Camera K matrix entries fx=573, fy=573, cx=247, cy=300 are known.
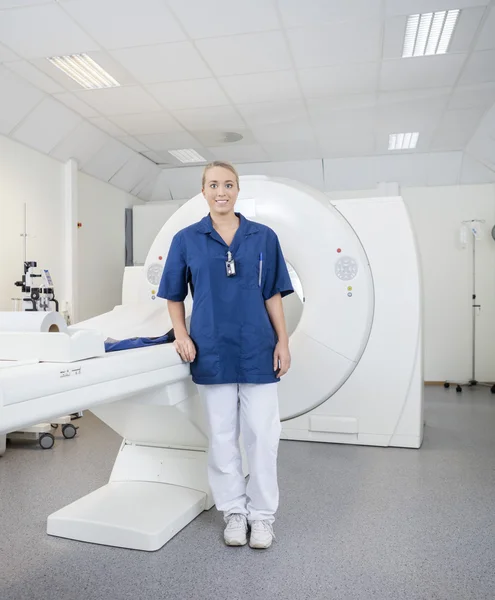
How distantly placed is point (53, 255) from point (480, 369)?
4.23 m

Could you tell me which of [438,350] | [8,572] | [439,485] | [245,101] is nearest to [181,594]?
[8,572]

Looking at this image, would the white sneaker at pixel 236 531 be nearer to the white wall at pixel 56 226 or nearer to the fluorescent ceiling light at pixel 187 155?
the white wall at pixel 56 226

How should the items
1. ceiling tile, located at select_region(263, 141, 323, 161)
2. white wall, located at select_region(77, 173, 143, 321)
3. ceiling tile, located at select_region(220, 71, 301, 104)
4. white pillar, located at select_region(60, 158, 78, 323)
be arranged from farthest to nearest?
ceiling tile, located at select_region(263, 141, 323, 161) → white wall, located at select_region(77, 173, 143, 321) → white pillar, located at select_region(60, 158, 78, 323) → ceiling tile, located at select_region(220, 71, 301, 104)

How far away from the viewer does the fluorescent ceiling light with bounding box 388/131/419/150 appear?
5.28m

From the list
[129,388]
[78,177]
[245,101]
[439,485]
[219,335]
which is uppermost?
[245,101]

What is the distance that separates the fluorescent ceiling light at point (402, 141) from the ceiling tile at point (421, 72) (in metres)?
1.10

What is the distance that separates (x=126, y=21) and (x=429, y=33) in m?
1.77

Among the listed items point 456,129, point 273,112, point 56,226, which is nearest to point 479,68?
point 456,129

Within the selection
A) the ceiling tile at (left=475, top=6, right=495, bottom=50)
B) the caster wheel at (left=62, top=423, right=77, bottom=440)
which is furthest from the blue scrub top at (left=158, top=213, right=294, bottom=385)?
the ceiling tile at (left=475, top=6, right=495, bottom=50)

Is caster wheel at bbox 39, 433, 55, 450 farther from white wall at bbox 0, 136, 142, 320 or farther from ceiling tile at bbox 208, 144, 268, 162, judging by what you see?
ceiling tile at bbox 208, 144, 268, 162

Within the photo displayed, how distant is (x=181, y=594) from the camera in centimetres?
153

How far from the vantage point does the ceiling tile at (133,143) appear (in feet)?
17.5

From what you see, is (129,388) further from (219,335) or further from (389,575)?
(389,575)

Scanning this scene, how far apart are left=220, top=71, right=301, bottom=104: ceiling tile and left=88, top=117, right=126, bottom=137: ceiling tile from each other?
3.92ft
